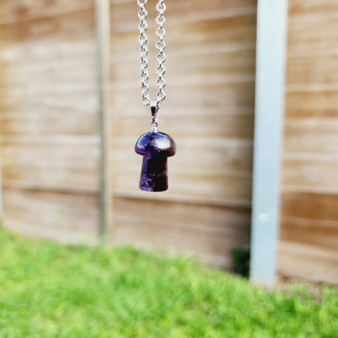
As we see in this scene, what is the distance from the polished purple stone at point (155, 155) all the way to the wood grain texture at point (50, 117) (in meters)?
1.94

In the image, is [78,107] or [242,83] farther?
[78,107]

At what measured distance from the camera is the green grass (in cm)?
214

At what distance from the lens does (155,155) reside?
149 centimetres

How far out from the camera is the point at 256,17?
270cm

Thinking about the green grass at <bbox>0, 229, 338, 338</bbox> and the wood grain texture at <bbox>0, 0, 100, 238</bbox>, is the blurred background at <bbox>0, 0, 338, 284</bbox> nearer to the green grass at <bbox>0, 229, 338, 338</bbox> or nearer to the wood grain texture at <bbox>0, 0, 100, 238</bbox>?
the wood grain texture at <bbox>0, 0, 100, 238</bbox>

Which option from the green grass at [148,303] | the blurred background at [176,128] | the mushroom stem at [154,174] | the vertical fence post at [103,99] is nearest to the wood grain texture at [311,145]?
the blurred background at [176,128]

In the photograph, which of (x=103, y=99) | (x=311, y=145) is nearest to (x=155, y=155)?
(x=311, y=145)

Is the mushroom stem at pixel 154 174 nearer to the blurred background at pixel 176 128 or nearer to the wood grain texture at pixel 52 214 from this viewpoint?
the blurred background at pixel 176 128

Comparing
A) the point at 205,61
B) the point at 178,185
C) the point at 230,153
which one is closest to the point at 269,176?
the point at 230,153

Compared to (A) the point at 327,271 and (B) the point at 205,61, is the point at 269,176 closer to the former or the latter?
(A) the point at 327,271

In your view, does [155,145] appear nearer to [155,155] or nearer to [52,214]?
[155,155]

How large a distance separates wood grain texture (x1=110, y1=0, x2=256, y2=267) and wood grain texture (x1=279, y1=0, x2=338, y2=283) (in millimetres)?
319

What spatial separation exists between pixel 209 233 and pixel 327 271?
3.11 ft

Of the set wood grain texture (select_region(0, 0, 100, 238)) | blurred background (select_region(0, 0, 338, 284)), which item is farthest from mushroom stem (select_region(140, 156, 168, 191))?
wood grain texture (select_region(0, 0, 100, 238))
